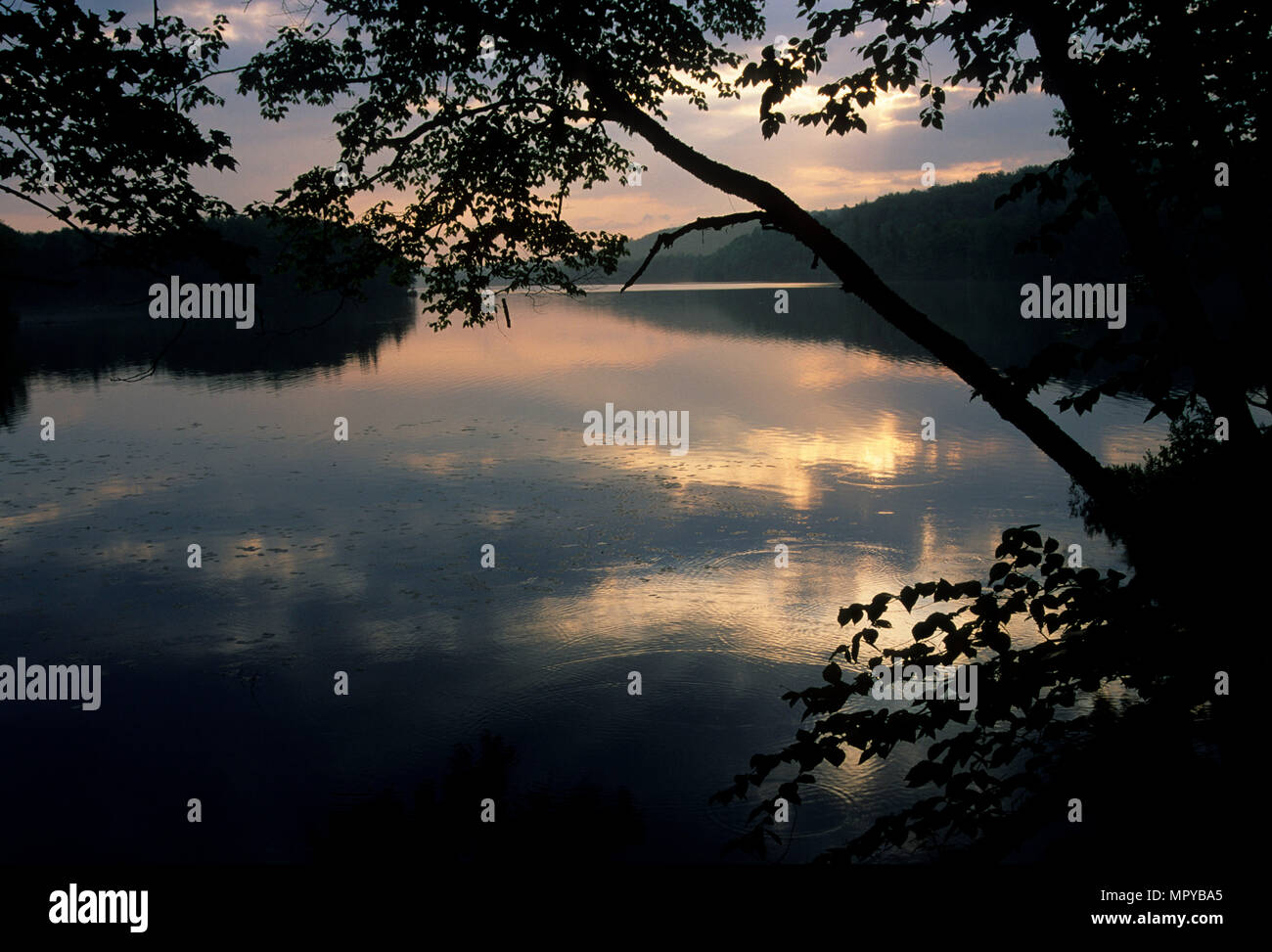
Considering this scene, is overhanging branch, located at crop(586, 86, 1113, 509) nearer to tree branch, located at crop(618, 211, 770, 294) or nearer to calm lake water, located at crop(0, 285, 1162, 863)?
tree branch, located at crop(618, 211, 770, 294)

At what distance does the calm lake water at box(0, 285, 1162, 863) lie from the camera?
37.4ft

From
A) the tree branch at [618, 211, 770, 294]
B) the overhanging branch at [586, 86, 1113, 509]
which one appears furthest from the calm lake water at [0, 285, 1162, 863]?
the tree branch at [618, 211, 770, 294]

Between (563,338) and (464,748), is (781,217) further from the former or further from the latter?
(563,338)

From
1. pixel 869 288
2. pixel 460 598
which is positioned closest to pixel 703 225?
pixel 869 288

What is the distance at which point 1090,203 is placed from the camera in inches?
336

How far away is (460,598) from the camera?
17.8 metres

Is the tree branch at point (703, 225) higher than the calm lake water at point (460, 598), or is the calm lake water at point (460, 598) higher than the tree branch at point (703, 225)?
the tree branch at point (703, 225)

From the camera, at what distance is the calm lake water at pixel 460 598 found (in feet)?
37.4

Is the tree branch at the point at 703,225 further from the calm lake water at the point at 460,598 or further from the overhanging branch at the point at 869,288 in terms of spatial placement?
the calm lake water at the point at 460,598

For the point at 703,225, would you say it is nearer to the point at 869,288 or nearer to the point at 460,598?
the point at 869,288

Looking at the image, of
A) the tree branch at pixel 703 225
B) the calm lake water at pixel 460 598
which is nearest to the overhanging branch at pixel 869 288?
the tree branch at pixel 703 225
